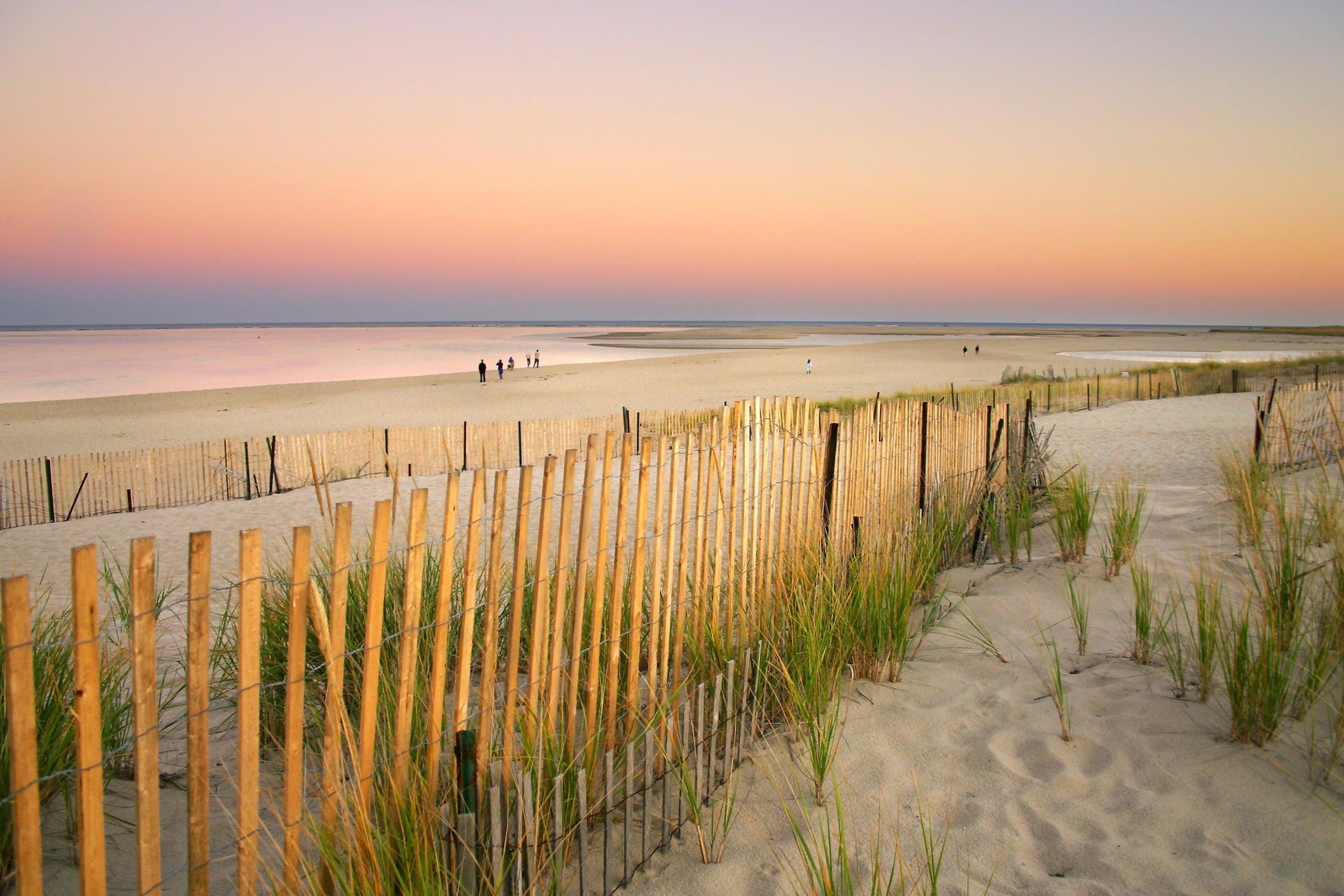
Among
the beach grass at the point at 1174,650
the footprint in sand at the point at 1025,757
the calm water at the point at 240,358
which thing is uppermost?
the calm water at the point at 240,358

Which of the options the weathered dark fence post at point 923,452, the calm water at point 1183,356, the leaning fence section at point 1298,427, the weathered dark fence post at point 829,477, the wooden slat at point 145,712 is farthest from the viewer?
the calm water at point 1183,356

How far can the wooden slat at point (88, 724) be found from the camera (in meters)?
1.33

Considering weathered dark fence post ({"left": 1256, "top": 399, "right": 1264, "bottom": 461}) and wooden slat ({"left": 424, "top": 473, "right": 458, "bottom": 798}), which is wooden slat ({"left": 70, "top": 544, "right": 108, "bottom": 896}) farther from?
weathered dark fence post ({"left": 1256, "top": 399, "right": 1264, "bottom": 461})

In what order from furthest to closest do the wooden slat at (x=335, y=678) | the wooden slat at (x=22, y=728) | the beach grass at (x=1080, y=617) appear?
1. the beach grass at (x=1080, y=617)
2. the wooden slat at (x=335, y=678)
3. the wooden slat at (x=22, y=728)

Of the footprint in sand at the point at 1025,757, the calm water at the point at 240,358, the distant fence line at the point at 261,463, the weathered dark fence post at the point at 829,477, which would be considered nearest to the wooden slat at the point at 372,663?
the footprint in sand at the point at 1025,757

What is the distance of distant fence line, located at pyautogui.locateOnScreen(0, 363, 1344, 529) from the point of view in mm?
10023

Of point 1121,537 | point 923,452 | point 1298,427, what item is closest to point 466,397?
point 923,452

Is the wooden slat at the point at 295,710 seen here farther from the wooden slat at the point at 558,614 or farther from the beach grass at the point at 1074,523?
the beach grass at the point at 1074,523

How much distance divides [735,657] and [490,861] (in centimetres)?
141

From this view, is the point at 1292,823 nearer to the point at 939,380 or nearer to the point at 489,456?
the point at 489,456

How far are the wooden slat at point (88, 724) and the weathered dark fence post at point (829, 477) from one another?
3.25 meters

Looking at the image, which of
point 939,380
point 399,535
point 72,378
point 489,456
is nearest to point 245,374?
point 72,378

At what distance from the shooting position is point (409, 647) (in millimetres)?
1981

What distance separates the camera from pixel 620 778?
2561 millimetres
